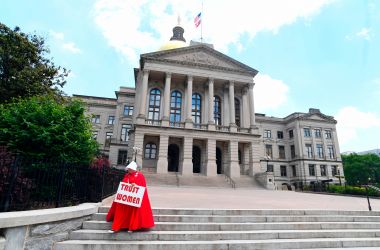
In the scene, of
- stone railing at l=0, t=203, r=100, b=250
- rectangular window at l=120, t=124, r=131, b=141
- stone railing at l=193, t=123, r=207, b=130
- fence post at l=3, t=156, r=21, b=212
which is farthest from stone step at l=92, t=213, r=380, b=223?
rectangular window at l=120, t=124, r=131, b=141

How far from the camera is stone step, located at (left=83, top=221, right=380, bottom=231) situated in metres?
5.03

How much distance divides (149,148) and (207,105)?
1117cm

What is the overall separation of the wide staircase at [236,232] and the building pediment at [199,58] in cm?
2843

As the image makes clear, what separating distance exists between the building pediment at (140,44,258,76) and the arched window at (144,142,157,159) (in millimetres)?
12287

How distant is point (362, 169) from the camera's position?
178 ft

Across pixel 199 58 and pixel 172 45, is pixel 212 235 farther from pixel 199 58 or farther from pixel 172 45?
pixel 172 45

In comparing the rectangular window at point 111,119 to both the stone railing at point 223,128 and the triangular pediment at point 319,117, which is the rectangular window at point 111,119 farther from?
the triangular pediment at point 319,117

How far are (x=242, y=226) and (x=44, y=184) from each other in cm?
539

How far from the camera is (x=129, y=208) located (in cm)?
468

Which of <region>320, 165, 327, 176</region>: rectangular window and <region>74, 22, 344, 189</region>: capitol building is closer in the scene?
<region>74, 22, 344, 189</region>: capitol building

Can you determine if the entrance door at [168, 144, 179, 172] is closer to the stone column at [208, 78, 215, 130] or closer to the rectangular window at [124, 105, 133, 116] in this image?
the stone column at [208, 78, 215, 130]

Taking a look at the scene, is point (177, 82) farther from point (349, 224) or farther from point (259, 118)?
point (349, 224)

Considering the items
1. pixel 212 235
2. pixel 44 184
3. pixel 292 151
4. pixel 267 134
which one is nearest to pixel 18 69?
pixel 44 184

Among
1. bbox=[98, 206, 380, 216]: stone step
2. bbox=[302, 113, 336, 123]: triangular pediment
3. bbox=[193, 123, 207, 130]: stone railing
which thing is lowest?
bbox=[98, 206, 380, 216]: stone step
